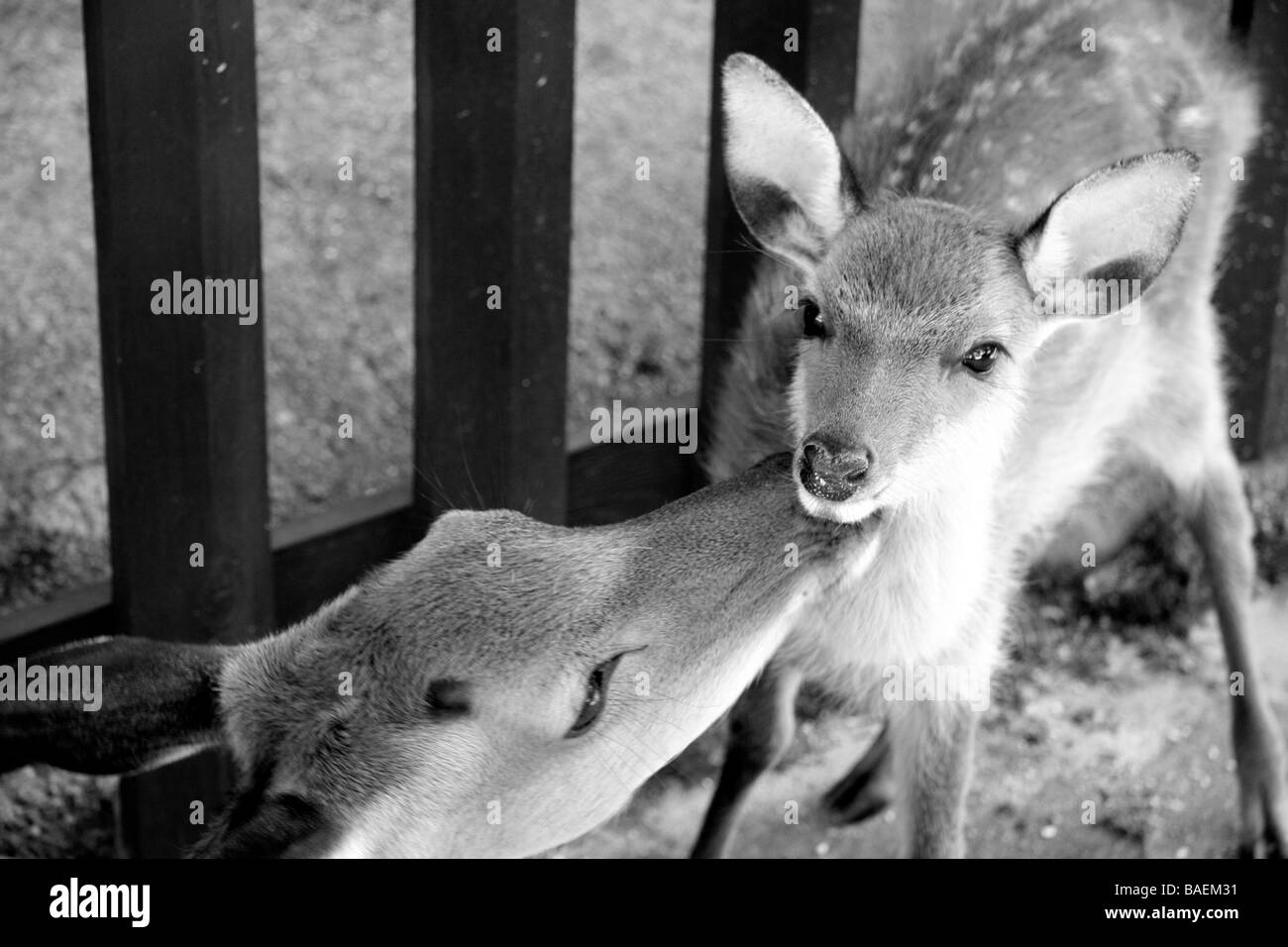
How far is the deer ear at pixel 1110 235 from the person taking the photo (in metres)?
1.64

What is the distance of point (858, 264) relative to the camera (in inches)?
67.6

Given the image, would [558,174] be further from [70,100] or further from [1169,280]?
[1169,280]

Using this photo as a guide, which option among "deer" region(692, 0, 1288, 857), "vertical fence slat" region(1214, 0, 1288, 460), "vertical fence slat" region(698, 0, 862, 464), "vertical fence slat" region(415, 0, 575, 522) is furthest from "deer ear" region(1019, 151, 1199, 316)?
"vertical fence slat" region(1214, 0, 1288, 460)

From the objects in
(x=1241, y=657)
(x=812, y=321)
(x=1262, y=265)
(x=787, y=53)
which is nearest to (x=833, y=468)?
(x=812, y=321)

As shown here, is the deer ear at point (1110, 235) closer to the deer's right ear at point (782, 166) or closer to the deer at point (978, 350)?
the deer at point (978, 350)

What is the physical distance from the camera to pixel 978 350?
168cm

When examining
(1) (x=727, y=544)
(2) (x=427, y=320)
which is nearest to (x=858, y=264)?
(1) (x=727, y=544)

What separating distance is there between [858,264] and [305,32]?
3.20 ft

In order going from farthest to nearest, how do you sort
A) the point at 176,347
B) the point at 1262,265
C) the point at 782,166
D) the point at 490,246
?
the point at 1262,265, the point at 490,246, the point at 176,347, the point at 782,166

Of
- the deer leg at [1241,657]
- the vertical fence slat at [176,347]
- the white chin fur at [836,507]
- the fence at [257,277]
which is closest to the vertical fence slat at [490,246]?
the fence at [257,277]

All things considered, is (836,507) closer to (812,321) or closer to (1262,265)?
(812,321)

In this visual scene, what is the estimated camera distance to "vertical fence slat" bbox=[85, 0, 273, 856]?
1.79 m

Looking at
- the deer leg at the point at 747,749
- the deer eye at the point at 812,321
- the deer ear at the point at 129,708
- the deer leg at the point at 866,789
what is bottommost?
the deer leg at the point at 866,789

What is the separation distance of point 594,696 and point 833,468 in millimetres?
324
